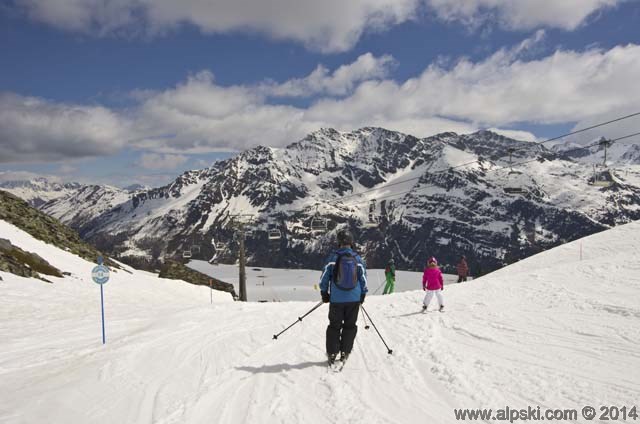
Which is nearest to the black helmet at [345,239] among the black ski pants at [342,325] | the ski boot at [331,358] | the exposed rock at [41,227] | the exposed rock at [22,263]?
the black ski pants at [342,325]

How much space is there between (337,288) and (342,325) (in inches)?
35.0

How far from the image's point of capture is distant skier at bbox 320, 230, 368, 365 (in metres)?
7.99

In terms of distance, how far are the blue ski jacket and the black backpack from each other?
9 cm

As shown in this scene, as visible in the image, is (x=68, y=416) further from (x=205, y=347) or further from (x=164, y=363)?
(x=205, y=347)

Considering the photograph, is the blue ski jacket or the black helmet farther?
the black helmet

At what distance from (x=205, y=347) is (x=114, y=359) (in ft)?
7.00

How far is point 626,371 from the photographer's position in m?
7.29

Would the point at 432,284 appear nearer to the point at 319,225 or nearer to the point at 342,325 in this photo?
the point at 342,325

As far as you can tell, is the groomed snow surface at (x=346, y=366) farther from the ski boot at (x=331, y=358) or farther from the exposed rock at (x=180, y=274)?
the exposed rock at (x=180, y=274)

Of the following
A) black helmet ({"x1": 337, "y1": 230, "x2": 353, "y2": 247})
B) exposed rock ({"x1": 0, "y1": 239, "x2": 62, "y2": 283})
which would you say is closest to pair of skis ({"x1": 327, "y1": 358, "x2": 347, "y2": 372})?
black helmet ({"x1": 337, "y1": 230, "x2": 353, "y2": 247})

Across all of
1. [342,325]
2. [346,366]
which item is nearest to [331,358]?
[346,366]

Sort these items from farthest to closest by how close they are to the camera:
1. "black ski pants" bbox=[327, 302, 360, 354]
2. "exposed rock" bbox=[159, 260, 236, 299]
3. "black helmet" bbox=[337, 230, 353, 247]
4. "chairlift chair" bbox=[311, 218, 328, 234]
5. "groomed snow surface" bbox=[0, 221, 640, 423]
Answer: "chairlift chair" bbox=[311, 218, 328, 234], "exposed rock" bbox=[159, 260, 236, 299], "black helmet" bbox=[337, 230, 353, 247], "black ski pants" bbox=[327, 302, 360, 354], "groomed snow surface" bbox=[0, 221, 640, 423]

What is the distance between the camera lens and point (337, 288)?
8070mm

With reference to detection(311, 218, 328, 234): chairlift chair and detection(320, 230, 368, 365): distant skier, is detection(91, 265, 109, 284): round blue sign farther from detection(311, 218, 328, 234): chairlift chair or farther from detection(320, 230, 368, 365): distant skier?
detection(311, 218, 328, 234): chairlift chair
